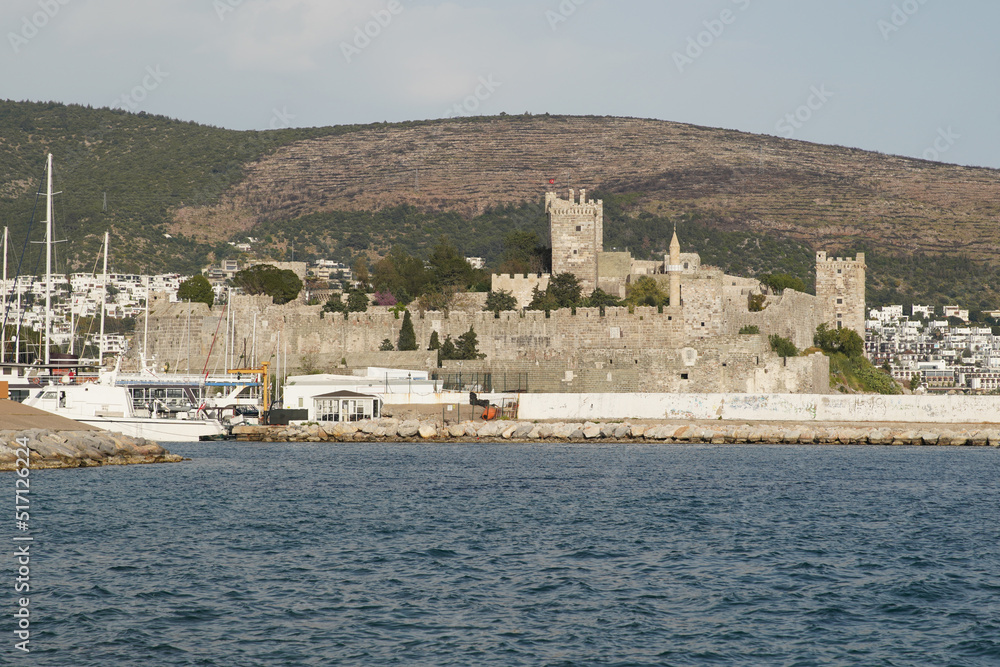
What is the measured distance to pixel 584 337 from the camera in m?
42.7

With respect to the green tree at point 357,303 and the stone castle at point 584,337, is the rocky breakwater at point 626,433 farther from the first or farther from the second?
the green tree at point 357,303

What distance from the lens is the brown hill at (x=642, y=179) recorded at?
99.1m

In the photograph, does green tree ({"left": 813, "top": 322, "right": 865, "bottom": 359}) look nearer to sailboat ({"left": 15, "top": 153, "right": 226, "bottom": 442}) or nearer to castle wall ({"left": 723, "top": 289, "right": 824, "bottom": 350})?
castle wall ({"left": 723, "top": 289, "right": 824, "bottom": 350})

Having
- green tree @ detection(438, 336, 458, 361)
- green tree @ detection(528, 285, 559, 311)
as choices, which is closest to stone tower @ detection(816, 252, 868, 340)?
green tree @ detection(528, 285, 559, 311)

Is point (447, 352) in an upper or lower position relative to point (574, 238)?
lower

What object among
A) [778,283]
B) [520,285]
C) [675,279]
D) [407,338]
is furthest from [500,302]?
[778,283]

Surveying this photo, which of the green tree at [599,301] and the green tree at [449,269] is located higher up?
the green tree at [449,269]

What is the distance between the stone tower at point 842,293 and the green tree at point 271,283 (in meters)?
21.6

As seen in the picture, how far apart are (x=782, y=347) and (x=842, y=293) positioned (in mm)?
8266

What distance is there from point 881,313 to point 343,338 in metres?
60.1

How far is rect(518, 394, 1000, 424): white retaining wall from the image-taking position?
37.6 metres

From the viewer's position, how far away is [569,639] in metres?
11.7

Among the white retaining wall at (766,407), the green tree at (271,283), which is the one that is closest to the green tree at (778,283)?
the white retaining wall at (766,407)

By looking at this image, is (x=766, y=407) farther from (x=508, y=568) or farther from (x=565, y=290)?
(x=508, y=568)
